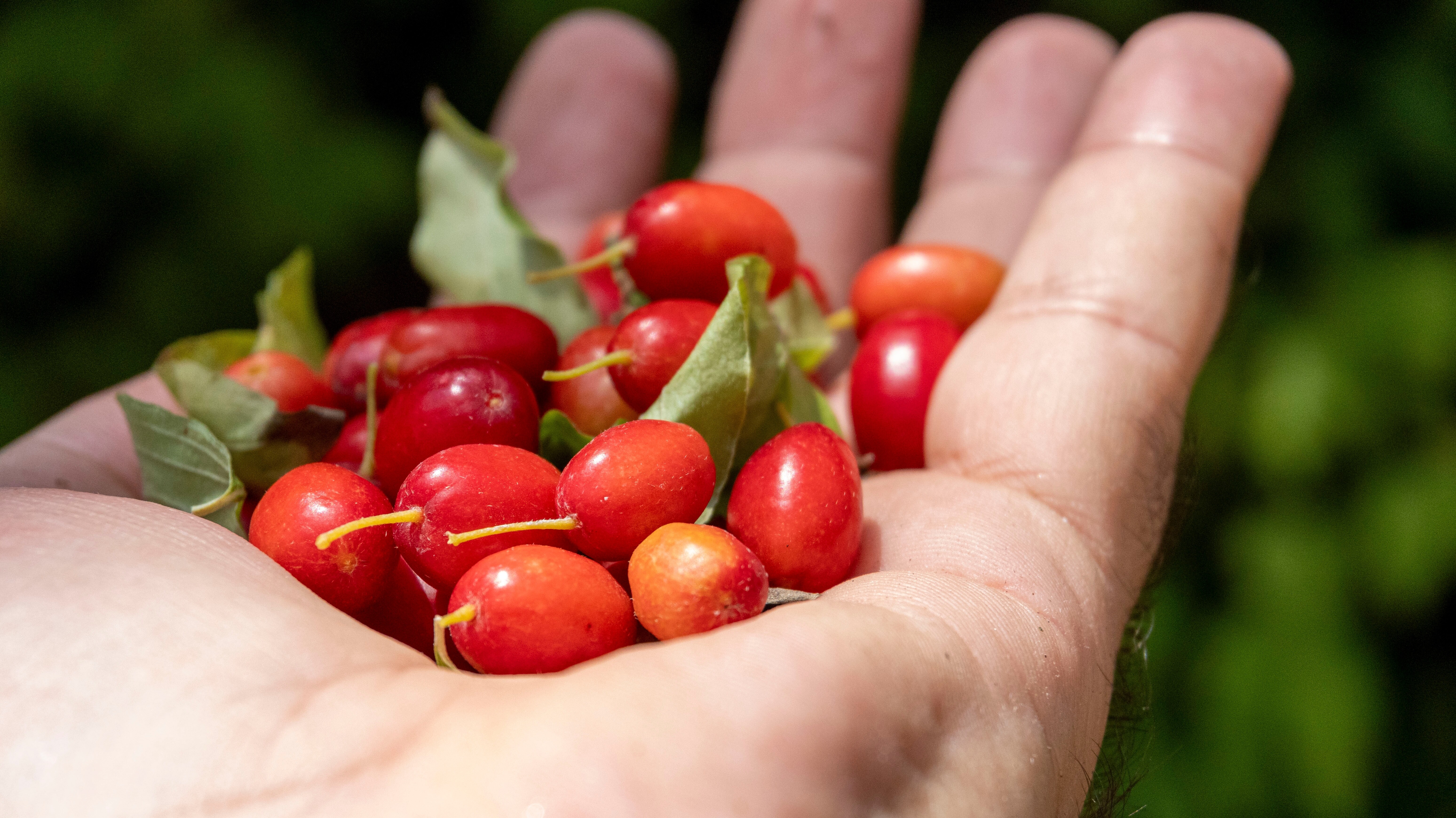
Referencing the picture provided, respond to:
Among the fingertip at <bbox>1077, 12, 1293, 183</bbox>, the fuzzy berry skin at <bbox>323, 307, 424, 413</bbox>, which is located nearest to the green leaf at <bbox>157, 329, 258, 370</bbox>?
the fuzzy berry skin at <bbox>323, 307, 424, 413</bbox>

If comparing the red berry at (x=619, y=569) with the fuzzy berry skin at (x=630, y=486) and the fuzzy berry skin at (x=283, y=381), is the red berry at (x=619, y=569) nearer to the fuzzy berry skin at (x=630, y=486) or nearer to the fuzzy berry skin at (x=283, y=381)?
the fuzzy berry skin at (x=630, y=486)

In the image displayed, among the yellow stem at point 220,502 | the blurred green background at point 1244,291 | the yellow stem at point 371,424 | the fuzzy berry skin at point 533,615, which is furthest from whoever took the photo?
the blurred green background at point 1244,291

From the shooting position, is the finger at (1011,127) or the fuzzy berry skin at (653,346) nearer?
the fuzzy berry skin at (653,346)

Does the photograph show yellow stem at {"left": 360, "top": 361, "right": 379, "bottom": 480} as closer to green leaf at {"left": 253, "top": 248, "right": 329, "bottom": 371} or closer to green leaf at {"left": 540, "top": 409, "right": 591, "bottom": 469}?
green leaf at {"left": 540, "top": 409, "right": 591, "bottom": 469}

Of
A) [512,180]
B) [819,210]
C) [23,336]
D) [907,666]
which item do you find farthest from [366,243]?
[907,666]

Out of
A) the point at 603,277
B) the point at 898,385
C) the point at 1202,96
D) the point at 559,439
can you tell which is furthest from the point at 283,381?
the point at 1202,96

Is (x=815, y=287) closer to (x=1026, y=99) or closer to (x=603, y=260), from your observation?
(x=603, y=260)

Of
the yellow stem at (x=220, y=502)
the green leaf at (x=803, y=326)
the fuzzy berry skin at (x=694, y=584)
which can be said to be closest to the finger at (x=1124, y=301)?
the green leaf at (x=803, y=326)
